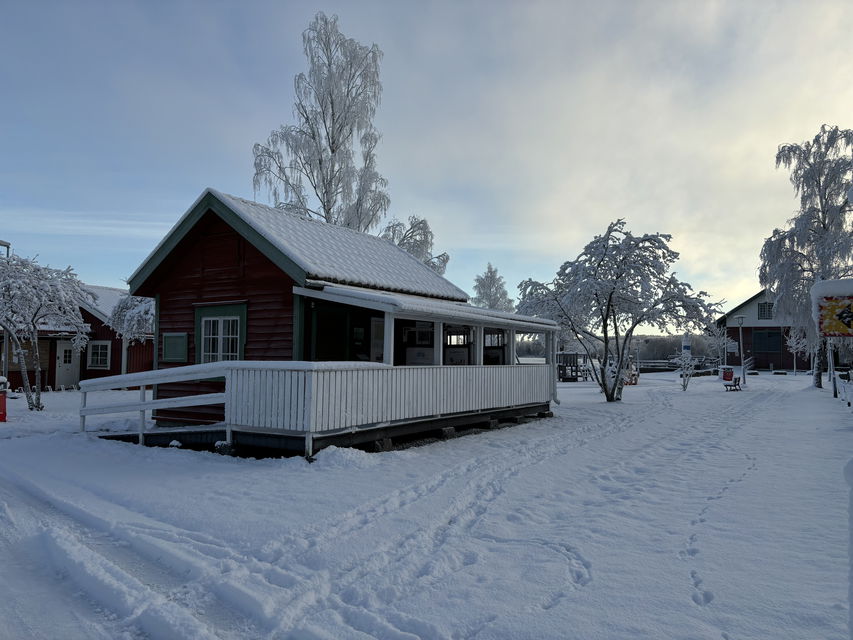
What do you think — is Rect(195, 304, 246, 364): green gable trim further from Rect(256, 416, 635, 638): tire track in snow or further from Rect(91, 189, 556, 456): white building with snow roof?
Rect(256, 416, 635, 638): tire track in snow

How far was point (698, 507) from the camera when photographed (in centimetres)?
627

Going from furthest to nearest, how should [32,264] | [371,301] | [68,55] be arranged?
1. [32,264]
2. [68,55]
3. [371,301]

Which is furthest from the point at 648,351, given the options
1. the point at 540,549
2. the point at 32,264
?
the point at 540,549

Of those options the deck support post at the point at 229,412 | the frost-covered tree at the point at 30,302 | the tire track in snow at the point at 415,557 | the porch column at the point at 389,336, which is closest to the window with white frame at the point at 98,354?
the frost-covered tree at the point at 30,302

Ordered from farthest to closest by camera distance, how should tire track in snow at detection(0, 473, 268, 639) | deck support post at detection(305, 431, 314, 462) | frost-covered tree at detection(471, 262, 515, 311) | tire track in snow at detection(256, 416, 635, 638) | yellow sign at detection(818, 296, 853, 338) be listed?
frost-covered tree at detection(471, 262, 515, 311) < deck support post at detection(305, 431, 314, 462) < tire track in snow at detection(256, 416, 635, 638) < yellow sign at detection(818, 296, 853, 338) < tire track in snow at detection(0, 473, 268, 639)

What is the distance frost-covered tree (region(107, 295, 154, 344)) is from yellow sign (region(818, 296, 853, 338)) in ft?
77.9

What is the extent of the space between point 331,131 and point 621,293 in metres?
15.3

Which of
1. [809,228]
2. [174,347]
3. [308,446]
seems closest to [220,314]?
[174,347]

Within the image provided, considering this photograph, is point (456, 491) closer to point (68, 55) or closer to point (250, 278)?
point (250, 278)

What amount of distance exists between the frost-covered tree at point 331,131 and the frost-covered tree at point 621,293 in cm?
1032

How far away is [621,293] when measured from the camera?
19.9m

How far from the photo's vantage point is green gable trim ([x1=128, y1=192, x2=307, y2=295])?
10555 mm

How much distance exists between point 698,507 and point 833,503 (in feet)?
4.95

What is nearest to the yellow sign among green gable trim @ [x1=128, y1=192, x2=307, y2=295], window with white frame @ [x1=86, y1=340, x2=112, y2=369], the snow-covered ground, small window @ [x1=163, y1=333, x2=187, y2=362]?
the snow-covered ground
